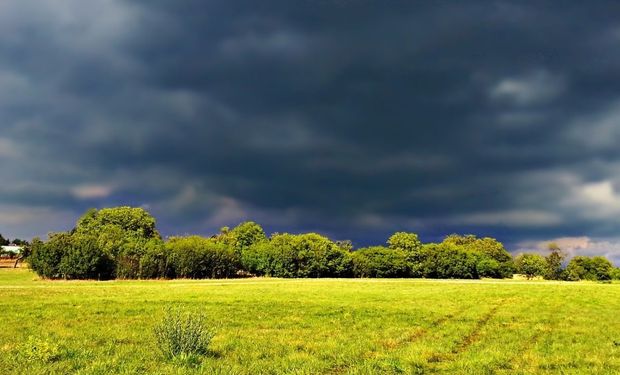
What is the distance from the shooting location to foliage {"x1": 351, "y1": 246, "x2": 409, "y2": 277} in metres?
151

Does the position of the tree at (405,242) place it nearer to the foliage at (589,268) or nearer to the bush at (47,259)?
the foliage at (589,268)

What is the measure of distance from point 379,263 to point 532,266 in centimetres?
7208

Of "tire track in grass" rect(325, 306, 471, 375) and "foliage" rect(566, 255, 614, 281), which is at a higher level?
"foliage" rect(566, 255, 614, 281)

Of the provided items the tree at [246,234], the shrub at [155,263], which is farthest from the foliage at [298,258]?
the shrub at [155,263]

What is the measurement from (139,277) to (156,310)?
80.6 meters

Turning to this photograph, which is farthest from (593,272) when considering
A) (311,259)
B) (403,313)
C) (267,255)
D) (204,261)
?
(403,313)

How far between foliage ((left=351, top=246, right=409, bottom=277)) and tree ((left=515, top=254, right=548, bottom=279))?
194ft

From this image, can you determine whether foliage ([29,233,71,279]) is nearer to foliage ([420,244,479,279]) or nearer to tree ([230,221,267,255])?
tree ([230,221,267,255])

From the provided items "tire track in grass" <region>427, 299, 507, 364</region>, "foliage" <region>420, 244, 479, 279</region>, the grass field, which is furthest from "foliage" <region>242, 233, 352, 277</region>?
"tire track in grass" <region>427, 299, 507, 364</region>

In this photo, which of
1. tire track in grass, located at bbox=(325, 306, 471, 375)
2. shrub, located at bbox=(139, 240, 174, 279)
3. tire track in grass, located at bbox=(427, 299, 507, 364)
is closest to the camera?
tire track in grass, located at bbox=(325, 306, 471, 375)

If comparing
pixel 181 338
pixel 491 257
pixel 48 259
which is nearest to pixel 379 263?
pixel 491 257

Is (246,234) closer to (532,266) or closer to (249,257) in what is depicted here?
(249,257)

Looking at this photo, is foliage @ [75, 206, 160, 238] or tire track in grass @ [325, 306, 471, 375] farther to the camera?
foliage @ [75, 206, 160, 238]

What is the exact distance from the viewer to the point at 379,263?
151 meters
